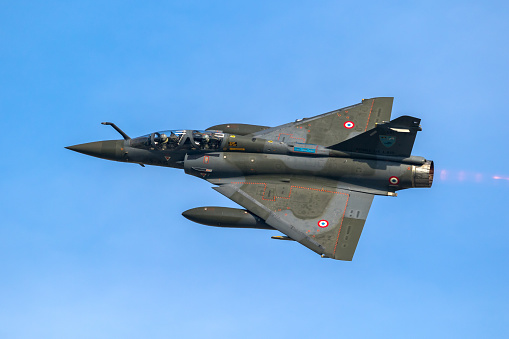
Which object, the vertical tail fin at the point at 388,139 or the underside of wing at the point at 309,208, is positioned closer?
the underside of wing at the point at 309,208

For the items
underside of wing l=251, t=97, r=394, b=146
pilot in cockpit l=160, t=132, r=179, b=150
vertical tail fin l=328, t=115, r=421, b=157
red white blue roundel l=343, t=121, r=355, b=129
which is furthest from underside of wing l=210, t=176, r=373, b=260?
red white blue roundel l=343, t=121, r=355, b=129

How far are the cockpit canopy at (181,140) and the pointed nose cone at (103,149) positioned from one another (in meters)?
0.83

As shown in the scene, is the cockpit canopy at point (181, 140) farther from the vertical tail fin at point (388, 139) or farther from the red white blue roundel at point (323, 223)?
the red white blue roundel at point (323, 223)

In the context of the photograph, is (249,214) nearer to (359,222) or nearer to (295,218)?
(295,218)

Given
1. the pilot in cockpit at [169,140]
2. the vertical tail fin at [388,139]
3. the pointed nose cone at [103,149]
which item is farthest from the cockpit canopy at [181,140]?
the vertical tail fin at [388,139]

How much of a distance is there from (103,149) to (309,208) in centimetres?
1001

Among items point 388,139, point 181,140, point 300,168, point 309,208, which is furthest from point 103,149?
point 388,139

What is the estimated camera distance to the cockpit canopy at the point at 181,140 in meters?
34.1

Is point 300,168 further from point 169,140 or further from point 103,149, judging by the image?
point 103,149

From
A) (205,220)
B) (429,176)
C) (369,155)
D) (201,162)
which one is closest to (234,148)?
(201,162)

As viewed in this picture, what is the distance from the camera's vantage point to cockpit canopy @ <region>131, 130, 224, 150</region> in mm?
34062

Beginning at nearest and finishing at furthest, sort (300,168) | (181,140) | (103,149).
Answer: (300,168) → (181,140) → (103,149)

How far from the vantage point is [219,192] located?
34.0m

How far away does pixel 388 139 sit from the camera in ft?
108
